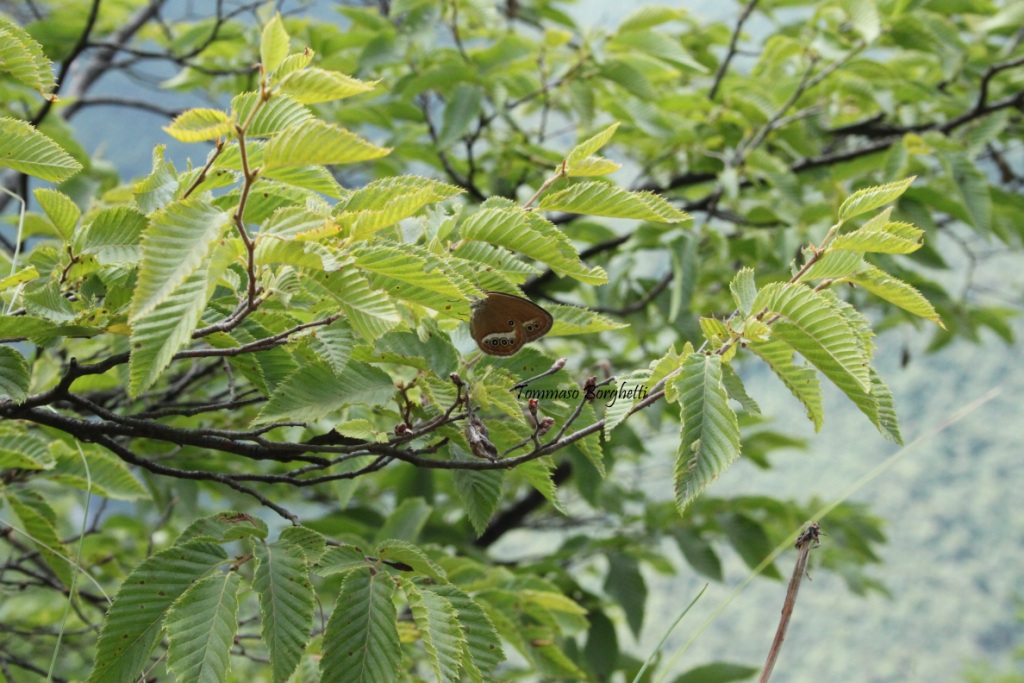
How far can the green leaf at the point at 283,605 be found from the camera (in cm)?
58

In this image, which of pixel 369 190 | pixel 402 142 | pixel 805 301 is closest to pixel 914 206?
pixel 402 142

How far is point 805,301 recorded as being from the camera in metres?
0.57

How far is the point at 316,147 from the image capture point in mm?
480

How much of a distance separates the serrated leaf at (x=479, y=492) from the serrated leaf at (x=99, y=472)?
1.36ft

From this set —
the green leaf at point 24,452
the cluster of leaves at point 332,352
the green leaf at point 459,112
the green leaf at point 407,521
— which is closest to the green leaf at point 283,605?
the cluster of leaves at point 332,352

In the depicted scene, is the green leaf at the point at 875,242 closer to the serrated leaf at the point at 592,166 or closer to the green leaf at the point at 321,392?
the serrated leaf at the point at 592,166

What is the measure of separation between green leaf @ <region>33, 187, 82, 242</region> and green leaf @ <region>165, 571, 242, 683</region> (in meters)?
0.27

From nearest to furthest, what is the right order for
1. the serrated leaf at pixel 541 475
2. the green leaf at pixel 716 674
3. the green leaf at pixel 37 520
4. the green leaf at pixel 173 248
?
1. the green leaf at pixel 173 248
2. the serrated leaf at pixel 541 475
3. the green leaf at pixel 37 520
4. the green leaf at pixel 716 674

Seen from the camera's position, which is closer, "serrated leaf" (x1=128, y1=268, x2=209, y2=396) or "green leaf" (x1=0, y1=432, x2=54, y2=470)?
"serrated leaf" (x1=128, y1=268, x2=209, y2=396)

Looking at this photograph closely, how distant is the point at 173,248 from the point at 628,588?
56.0 inches

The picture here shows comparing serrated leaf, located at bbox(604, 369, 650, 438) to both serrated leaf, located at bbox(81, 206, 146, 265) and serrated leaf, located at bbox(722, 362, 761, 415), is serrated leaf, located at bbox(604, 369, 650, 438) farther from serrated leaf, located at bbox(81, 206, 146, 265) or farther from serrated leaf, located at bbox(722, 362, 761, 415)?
serrated leaf, located at bbox(81, 206, 146, 265)

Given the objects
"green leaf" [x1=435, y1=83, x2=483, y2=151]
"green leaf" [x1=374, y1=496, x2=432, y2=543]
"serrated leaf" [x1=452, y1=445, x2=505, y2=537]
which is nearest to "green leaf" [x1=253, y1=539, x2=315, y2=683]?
"serrated leaf" [x1=452, y1=445, x2=505, y2=537]

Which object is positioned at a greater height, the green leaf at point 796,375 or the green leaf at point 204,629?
the green leaf at point 796,375

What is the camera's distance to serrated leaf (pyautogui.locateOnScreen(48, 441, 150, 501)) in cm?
89
